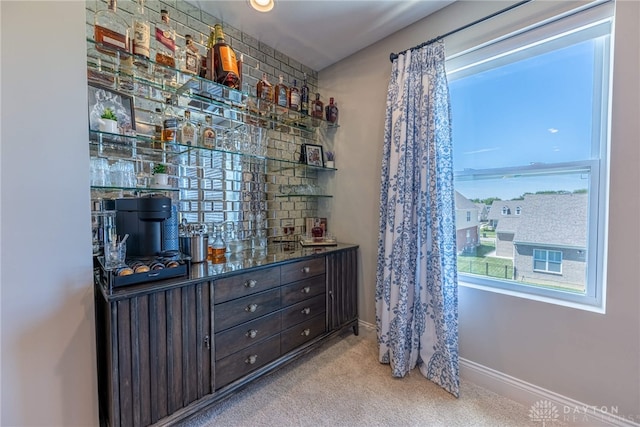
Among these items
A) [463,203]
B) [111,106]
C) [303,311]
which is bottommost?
[303,311]

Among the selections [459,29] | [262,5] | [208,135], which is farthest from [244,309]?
[459,29]

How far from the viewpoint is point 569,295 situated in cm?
155

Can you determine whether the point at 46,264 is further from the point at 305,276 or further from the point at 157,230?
the point at 305,276

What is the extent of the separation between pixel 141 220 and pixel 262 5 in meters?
1.62

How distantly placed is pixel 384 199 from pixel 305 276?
0.87 meters

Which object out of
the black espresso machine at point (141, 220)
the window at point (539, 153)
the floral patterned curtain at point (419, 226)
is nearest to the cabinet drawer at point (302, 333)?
the floral patterned curtain at point (419, 226)

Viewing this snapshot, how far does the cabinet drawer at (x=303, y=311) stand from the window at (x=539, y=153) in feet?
3.49

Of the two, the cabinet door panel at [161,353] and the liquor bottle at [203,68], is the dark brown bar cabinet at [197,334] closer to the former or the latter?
the cabinet door panel at [161,353]

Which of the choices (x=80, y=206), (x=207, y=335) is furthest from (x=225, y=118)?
(x=207, y=335)

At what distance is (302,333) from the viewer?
1.98 m

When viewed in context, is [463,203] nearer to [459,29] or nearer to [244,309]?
[459,29]

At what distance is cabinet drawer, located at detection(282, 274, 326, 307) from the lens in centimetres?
187

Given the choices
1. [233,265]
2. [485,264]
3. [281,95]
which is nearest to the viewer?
[233,265]

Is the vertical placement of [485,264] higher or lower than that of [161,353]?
higher
